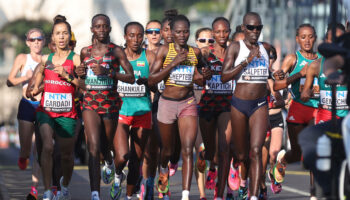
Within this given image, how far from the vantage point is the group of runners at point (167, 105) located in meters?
11.0

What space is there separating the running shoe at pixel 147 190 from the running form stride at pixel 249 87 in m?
1.34

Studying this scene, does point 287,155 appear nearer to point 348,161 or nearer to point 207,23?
point 348,161

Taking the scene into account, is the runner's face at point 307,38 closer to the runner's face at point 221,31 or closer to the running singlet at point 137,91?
the runner's face at point 221,31

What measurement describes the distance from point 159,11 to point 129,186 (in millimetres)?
88949

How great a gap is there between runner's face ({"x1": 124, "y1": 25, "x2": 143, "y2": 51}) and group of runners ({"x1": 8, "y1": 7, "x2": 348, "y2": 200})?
0.05 ft

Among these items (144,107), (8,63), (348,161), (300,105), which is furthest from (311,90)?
(8,63)

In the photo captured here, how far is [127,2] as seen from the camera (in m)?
68.4

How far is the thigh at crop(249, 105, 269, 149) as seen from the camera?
35.4ft

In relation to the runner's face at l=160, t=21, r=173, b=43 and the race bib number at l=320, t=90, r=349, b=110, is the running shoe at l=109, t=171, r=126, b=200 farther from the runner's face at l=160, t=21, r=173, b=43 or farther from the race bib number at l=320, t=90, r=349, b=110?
the race bib number at l=320, t=90, r=349, b=110

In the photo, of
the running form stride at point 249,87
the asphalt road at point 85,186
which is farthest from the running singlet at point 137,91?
the asphalt road at point 85,186

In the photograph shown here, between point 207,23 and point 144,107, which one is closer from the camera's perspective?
point 144,107

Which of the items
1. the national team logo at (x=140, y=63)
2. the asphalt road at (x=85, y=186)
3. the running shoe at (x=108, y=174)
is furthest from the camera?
the asphalt road at (x=85, y=186)

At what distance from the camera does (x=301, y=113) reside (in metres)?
12.4

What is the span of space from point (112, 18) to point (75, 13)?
2.90 m
